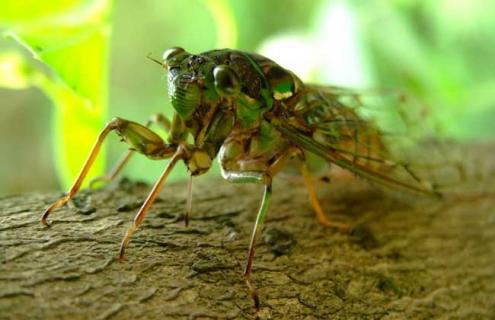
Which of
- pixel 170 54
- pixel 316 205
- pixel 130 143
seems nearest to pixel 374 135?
pixel 316 205

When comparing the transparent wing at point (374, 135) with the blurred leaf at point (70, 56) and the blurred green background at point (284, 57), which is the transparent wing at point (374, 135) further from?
the blurred leaf at point (70, 56)

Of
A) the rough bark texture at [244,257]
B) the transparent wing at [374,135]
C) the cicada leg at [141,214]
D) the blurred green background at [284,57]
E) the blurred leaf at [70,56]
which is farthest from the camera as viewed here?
the blurred green background at [284,57]

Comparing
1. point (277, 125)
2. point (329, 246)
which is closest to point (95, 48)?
point (277, 125)

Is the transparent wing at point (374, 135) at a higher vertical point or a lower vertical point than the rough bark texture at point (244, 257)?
higher

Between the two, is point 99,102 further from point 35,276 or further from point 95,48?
point 35,276

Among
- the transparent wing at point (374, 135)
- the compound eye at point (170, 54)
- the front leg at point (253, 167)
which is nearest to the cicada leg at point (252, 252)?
the front leg at point (253, 167)

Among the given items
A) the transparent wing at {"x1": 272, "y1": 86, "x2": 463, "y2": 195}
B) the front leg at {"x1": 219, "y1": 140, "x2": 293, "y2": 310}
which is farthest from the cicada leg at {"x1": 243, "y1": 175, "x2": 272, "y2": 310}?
the transparent wing at {"x1": 272, "y1": 86, "x2": 463, "y2": 195}
